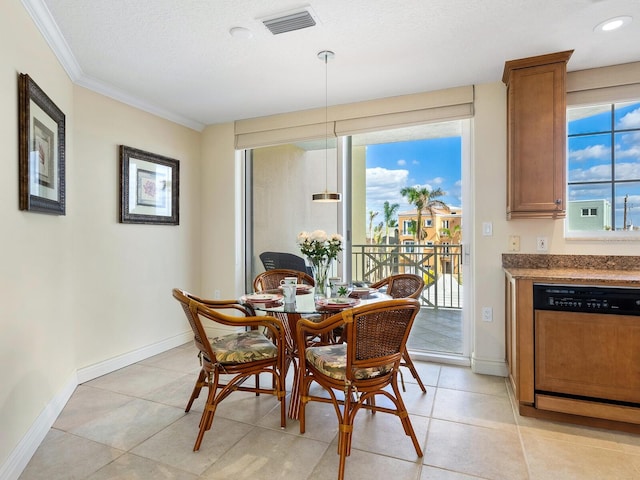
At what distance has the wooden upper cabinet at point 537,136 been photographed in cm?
266

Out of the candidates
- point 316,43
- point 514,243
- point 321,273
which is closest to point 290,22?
point 316,43

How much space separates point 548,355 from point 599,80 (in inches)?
83.9

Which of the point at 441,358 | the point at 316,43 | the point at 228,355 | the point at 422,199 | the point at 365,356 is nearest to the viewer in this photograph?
the point at 365,356

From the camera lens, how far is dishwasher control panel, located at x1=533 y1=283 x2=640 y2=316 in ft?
6.98

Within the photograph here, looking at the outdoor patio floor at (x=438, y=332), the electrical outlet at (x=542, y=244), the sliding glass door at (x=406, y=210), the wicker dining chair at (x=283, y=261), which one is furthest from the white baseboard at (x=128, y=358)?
the electrical outlet at (x=542, y=244)

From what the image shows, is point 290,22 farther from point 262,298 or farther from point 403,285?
point 403,285

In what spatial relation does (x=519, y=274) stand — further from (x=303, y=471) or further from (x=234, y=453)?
(x=234, y=453)

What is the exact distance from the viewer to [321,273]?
268cm

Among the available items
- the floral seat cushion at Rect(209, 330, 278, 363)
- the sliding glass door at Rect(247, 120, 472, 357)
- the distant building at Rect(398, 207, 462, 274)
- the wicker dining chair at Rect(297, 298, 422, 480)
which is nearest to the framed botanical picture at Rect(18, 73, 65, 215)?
the floral seat cushion at Rect(209, 330, 278, 363)

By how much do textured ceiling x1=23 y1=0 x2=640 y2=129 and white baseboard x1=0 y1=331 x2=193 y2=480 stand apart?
7.60 feet

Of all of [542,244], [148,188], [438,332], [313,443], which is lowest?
[313,443]

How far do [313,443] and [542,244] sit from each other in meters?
2.28

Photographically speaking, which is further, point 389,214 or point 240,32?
point 389,214

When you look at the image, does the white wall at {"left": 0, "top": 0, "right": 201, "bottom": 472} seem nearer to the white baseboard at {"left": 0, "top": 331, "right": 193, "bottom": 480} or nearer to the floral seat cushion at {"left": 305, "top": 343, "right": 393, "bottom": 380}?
the white baseboard at {"left": 0, "top": 331, "right": 193, "bottom": 480}
